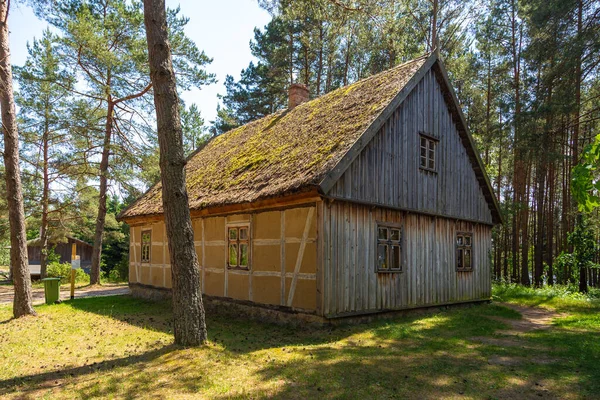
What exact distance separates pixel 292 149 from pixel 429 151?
390cm

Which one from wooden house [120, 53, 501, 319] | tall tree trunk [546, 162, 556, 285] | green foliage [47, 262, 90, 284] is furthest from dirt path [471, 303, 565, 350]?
green foliage [47, 262, 90, 284]

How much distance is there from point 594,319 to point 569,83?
864 centimetres

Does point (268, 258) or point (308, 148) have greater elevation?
point (308, 148)

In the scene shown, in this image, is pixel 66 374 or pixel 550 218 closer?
pixel 66 374

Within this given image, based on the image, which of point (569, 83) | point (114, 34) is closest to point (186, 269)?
point (569, 83)

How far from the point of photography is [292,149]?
11109mm

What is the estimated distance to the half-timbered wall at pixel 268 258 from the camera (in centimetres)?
917

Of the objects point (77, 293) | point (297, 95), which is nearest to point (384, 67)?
point (297, 95)

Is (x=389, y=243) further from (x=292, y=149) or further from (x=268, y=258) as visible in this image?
(x=292, y=149)

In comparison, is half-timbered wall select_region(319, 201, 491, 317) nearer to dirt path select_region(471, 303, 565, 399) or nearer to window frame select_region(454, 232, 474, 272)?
window frame select_region(454, 232, 474, 272)

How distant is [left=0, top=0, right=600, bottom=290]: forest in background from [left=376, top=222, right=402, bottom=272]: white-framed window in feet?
22.0

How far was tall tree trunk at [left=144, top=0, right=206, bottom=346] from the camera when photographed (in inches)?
282

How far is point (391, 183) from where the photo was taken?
415 inches

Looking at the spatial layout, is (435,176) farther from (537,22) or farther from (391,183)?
(537,22)
